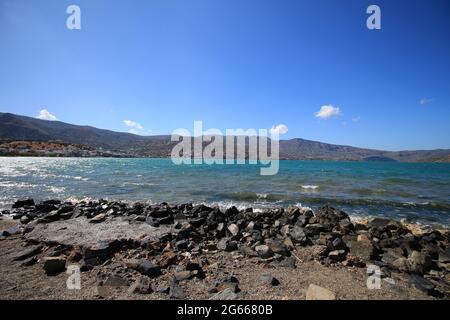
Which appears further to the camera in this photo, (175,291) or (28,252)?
(28,252)

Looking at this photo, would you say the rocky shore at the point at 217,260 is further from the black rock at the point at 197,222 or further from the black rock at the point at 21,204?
the black rock at the point at 21,204

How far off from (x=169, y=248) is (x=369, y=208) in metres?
15.0

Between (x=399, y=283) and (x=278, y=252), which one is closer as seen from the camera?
(x=399, y=283)

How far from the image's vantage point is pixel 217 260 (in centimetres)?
740

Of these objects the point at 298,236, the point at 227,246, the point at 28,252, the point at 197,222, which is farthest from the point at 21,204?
the point at 298,236

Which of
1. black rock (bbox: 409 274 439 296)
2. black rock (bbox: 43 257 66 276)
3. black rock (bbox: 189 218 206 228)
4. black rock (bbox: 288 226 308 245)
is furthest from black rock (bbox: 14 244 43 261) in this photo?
black rock (bbox: 409 274 439 296)

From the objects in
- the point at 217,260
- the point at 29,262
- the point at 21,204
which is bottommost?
the point at 21,204

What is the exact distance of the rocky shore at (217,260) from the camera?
5559 mm

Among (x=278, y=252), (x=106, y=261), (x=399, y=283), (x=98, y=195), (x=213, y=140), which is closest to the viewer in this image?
(x=399, y=283)

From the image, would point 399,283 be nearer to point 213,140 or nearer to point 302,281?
point 302,281

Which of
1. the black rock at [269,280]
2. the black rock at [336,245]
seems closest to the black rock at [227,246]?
the black rock at [269,280]

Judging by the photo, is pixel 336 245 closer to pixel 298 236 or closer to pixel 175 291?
pixel 298 236
